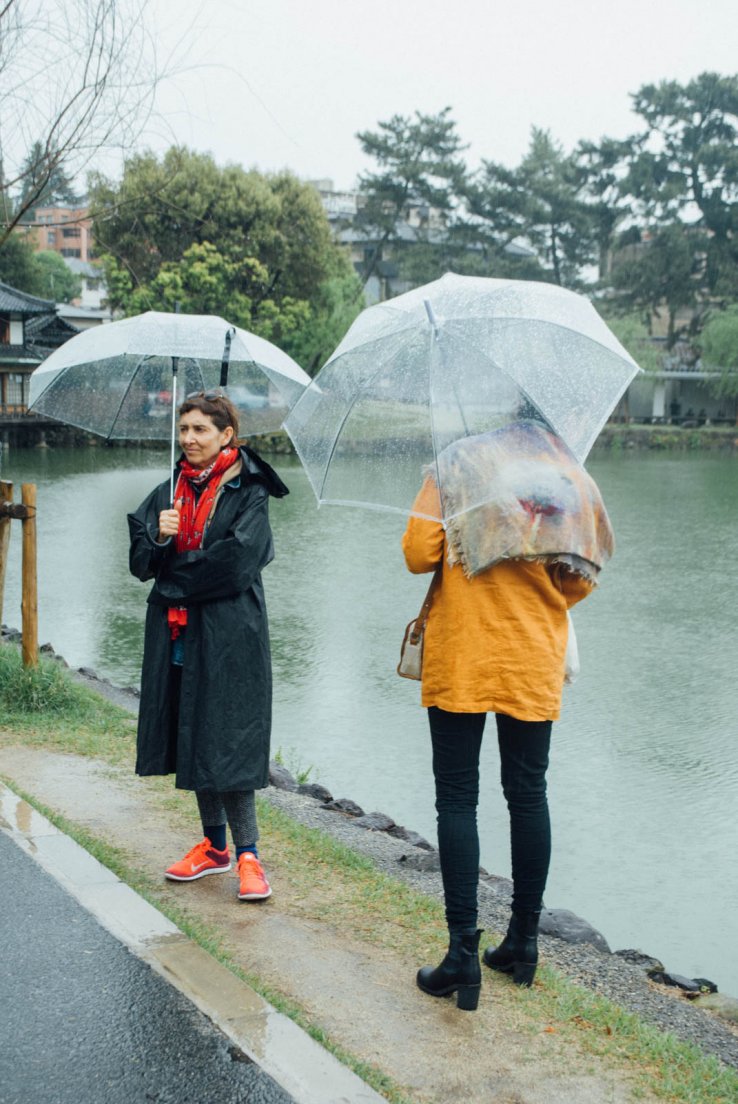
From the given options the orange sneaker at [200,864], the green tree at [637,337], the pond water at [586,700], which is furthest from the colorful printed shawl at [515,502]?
the green tree at [637,337]

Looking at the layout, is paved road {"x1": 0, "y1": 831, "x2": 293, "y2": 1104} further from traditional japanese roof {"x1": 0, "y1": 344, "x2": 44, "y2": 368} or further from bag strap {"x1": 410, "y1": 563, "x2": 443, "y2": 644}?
traditional japanese roof {"x1": 0, "y1": 344, "x2": 44, "y2": 368}

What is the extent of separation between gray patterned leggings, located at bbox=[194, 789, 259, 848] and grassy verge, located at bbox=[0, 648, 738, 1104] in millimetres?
240

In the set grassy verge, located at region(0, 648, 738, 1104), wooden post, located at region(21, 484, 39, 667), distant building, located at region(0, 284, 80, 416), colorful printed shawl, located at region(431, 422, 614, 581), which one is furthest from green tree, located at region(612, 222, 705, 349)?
colorful printed shawl, located at region(431, 422, 614, 581)

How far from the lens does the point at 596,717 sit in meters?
7.45

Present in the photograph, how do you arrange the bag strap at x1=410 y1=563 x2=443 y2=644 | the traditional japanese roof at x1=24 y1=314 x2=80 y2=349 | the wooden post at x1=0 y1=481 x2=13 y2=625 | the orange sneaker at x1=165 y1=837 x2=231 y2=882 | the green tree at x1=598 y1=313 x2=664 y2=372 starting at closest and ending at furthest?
1. the bag strap at x1=410 y1=563 x2=443 y2=644
2. the orange sneaker at x1=165 y1=837 x2=231 y2=882
3. the wooden post at x1=0 y1=481 x2=13 y2=625
4. the traditional japanese roof at x1=24 y1=314 x2=80 y2=349
5. the green tree at x1=598 y1=313 x2=664 y2=372

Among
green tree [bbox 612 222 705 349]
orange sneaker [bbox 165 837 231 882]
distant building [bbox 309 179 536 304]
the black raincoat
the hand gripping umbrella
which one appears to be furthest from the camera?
distant building [bbox 309 179 536 304]

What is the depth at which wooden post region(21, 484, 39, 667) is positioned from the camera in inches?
206

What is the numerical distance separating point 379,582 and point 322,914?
9202 mm

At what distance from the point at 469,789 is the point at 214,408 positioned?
1.19 m

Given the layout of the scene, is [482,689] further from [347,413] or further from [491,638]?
[347,413]

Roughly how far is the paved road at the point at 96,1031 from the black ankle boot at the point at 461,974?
55cm

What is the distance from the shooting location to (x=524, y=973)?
8.88 feet

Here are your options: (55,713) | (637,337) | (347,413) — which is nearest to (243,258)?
(637,337)

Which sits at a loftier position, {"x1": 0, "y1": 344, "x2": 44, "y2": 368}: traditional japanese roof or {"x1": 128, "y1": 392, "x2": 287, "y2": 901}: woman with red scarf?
{"x1": 0, "y1": 344, "x2": 44, "y2": 368}: traditional japanese roof
